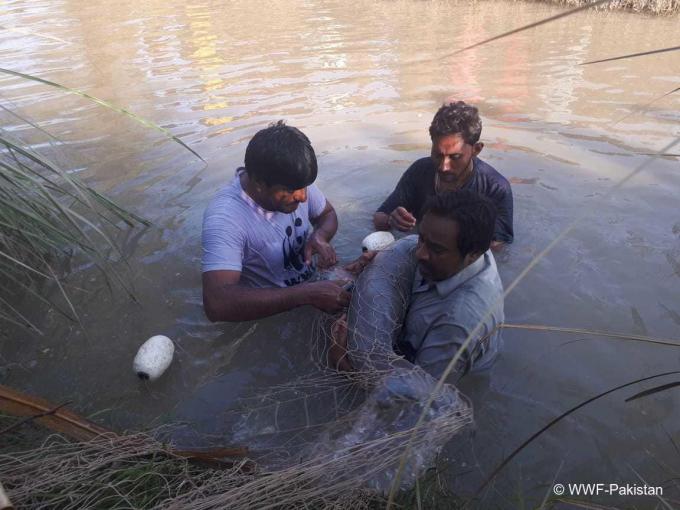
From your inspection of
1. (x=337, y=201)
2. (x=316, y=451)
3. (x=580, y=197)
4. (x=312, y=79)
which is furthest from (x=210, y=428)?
(x=312, y=79)

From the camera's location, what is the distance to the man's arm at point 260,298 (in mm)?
2953

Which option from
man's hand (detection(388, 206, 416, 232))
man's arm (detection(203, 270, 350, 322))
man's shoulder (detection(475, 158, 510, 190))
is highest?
man's shoulder (detection(475, 158, 510, 190))

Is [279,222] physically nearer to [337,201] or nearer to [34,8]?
[337,201]

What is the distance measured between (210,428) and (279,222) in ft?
4.66

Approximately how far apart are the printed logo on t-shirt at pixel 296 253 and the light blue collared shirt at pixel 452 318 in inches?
41.1

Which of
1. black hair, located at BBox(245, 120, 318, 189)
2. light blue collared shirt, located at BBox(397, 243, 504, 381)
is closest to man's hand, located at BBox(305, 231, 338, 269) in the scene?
black hair, located at BBox(245, 120, 318, 189)

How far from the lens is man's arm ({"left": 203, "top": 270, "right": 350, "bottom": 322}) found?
2.95 metres

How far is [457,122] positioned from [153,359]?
9.27 ft

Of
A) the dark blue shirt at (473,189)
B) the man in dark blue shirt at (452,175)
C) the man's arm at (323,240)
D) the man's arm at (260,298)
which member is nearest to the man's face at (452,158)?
the man in dark blue shirt at (452,175)

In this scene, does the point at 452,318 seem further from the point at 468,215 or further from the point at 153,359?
the point at 153,359

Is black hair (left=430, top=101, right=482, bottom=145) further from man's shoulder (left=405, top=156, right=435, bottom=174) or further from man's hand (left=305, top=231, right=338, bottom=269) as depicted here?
man's hand (left=305, top=231, right=338, bottom=269)

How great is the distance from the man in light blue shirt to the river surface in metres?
0.66

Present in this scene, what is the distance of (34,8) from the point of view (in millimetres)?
17016

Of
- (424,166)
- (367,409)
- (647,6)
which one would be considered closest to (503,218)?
(424,166)
